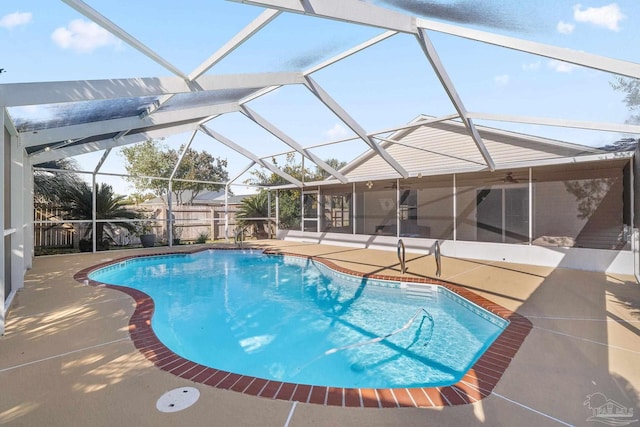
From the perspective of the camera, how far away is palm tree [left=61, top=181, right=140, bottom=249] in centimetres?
1189

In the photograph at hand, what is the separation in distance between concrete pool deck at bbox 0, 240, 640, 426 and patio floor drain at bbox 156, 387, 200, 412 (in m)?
0.05

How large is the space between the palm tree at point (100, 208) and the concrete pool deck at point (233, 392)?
7625mm

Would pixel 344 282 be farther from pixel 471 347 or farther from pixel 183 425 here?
pixel 183 425

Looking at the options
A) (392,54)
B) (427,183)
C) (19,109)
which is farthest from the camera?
(427,183)

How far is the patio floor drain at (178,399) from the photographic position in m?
2.35

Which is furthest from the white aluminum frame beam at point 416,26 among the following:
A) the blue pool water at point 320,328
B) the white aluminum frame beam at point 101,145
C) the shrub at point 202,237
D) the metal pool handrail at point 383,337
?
the shrub at point 202,237

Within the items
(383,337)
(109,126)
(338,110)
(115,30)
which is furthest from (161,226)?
(383,337)

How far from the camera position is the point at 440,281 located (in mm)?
6770

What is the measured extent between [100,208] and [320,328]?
1127 cm

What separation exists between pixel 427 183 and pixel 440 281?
230 inches

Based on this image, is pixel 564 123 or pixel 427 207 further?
pixel 427 207

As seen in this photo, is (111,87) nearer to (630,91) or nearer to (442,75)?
(442,75)

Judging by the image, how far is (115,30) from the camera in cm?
405

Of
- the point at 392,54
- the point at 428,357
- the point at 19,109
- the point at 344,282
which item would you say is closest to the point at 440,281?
the point at 344,282
